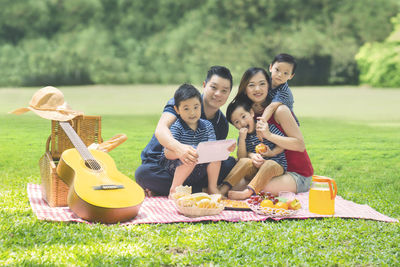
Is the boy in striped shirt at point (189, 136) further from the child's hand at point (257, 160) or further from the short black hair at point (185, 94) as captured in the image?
the child's hand at point (257, 160)

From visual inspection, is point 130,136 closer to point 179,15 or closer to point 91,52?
point 91,52

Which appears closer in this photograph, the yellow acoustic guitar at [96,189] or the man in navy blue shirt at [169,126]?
the yellow acoustic guitar at [96,189]

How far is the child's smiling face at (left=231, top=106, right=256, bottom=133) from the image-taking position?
338 centimetres

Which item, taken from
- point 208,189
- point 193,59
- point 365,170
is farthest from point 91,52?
point 208,189

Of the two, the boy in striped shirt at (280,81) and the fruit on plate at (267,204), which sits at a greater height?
the boy in striped shirt at (280,81)

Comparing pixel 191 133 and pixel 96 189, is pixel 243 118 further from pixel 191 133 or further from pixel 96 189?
pixel 96 189

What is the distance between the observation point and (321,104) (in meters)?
15.0

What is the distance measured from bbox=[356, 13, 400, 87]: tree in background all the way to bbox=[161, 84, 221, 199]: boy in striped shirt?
1615 cm

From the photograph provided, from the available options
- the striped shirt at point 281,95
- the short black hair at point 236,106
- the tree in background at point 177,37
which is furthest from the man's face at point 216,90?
the tree in background at point 177,37

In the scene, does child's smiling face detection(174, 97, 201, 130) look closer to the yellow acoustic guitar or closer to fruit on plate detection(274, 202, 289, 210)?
the yellow acoustic guitar

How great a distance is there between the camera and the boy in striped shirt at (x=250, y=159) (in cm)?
328

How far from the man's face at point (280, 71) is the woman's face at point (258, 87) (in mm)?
75

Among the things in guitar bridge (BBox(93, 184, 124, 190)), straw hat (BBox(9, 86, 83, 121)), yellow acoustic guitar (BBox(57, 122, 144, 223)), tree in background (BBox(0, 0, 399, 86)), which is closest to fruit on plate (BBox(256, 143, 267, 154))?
yellow acoustic guitar (BBox(57, 122, 144, 223))

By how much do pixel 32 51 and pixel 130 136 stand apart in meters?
11.8
